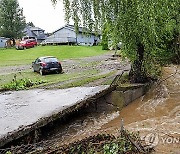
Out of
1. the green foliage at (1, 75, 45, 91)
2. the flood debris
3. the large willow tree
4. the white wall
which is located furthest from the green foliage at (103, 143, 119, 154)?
the white wall

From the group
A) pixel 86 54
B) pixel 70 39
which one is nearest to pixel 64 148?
pixel 86 54

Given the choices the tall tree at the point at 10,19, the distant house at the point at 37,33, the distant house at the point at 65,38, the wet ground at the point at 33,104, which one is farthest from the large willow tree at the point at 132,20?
the distant house at the point at 37,33

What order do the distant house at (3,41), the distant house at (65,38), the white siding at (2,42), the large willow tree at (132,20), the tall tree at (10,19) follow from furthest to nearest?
the white siding at (2,42) < the distant house at (3,41) < the distant house at (65,38) < the tall tree at (10,19) < the large willow tree at (132,20)

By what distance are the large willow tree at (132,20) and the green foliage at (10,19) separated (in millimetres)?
45972

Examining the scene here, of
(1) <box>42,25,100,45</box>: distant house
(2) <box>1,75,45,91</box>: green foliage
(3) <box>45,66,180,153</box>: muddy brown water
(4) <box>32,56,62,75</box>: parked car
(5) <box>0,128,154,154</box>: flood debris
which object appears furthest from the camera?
(1) <box>42,25,100,45</box>: distant house

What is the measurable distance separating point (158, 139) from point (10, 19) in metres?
53.7

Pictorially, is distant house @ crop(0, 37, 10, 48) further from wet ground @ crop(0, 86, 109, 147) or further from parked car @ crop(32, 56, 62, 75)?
wet ground @ crop(0, 86, 109, 147)

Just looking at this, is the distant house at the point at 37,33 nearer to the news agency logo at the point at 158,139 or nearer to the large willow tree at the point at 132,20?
the large willow tree at the point at 132,20

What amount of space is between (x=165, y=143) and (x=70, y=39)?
52827 millimetres

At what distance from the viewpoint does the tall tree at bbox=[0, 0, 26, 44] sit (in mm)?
60088

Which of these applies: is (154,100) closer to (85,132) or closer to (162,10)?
(162,10)

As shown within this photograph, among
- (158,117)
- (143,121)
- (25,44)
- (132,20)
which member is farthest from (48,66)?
(25,44)

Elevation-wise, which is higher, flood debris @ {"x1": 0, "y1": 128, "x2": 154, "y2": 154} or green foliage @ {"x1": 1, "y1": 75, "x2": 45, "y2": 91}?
flood debris @ {"x1": 0, "y1": 128, "x2": 154, "y2": 154}

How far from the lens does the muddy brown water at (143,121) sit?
36.3 ft
